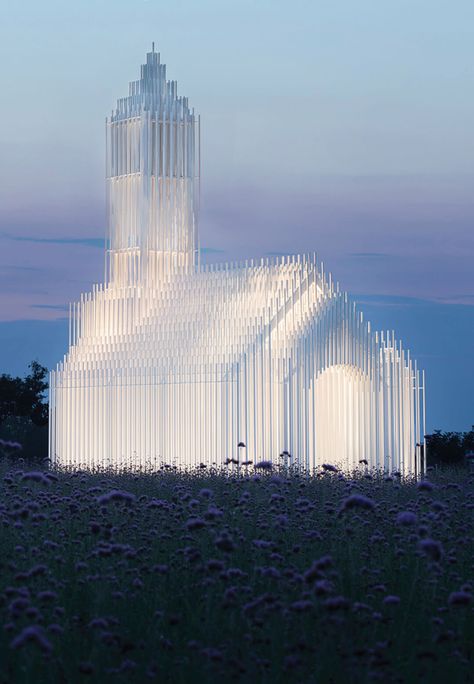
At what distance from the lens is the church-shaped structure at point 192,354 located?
24359mm

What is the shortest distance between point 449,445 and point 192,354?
44.0 ft

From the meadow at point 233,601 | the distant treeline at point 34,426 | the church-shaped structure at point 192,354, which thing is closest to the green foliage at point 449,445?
the distant treeline at point 34,426

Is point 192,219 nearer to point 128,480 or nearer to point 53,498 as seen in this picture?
point 128,480

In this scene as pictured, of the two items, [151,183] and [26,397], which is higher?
[151,183]

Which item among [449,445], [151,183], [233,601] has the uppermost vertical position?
[151,183]

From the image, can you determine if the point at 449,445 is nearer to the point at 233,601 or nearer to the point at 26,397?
the point at 26,397

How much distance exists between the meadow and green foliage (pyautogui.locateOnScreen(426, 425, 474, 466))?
80.4 ft

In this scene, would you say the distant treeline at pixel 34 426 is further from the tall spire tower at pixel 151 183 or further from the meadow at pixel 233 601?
the meadow at pixel 233 601

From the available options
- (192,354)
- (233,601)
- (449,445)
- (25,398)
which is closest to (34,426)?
(25,398)

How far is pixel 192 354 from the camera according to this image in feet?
83.6

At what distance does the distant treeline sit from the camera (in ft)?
116

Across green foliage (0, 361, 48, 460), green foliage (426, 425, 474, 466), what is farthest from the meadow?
green foliage (0, 361, 48, 460)

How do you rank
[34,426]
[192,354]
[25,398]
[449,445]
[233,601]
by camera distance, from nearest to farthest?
[233,601] < [192,354] < [449,445] < [34,426] < [25,398]

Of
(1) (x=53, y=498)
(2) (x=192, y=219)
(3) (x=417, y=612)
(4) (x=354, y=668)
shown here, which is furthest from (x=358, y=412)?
(4) (x=354, y=668)
